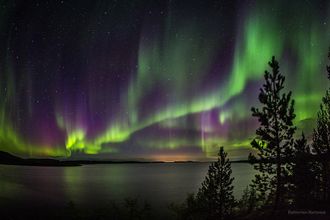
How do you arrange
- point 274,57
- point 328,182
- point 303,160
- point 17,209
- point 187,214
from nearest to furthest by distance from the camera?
point 274,57
point 303,160
point 187,214
point 328,182
point 17,209

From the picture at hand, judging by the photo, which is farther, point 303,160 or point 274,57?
Answer: point 303,160

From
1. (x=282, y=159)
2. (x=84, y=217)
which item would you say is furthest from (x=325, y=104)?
(x=84, y=217)

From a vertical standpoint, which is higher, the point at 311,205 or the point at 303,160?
the point at 303,160

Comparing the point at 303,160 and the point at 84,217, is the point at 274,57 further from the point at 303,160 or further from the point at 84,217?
the point at 84,217

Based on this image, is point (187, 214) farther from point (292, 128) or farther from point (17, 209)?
point (17, 209)

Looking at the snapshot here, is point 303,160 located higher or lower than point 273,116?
lower

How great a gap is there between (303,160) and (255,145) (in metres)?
7.15

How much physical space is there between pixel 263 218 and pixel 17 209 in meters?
55.8

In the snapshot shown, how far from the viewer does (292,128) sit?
101ft

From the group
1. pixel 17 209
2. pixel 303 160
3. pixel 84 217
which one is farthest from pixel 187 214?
pixel 17 209

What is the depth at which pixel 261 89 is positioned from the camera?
31266 mm

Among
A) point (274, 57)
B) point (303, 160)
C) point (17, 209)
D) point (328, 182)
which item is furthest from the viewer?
point (17, 209)

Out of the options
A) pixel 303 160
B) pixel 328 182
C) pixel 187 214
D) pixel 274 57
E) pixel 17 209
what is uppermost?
pixel 274 57

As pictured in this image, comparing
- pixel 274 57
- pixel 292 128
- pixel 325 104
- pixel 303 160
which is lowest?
pixel 303 160
